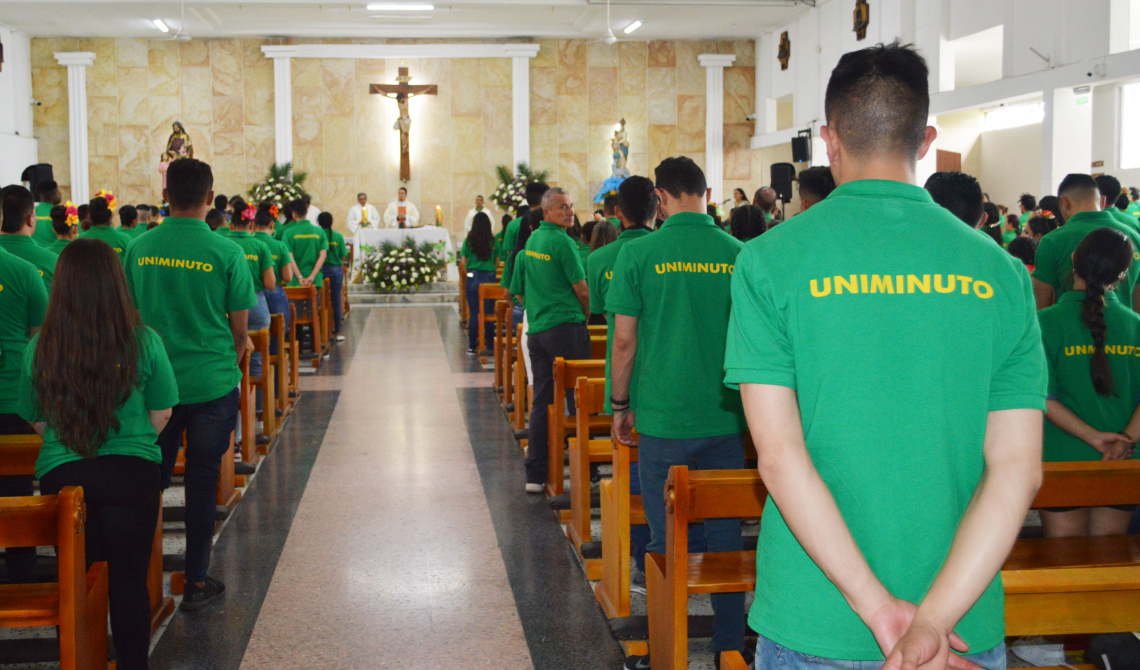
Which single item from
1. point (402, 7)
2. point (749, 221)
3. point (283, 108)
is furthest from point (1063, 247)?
point (283, 108)

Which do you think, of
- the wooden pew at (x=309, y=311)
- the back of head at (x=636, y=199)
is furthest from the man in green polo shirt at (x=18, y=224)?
the wooden pew at (x=309, y=311)

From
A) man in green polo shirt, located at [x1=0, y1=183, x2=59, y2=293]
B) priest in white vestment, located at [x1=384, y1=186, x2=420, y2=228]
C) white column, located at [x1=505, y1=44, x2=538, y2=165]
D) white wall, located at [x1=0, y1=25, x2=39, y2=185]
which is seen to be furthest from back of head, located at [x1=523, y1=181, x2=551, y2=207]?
white wall, located at [x1=0, y1=25, x2=39, y2=185]

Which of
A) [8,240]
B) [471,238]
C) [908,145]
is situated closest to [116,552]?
[8,240]

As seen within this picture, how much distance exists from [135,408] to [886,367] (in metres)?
2.43

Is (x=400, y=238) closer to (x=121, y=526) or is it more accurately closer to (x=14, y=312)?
(x=14, y=312)

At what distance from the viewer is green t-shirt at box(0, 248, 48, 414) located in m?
3.84

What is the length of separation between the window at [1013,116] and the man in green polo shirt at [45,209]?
50.1ft

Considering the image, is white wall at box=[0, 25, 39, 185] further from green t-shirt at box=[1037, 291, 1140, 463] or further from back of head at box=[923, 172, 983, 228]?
green t-shirt at box=[1037, 291, 1140, 463]

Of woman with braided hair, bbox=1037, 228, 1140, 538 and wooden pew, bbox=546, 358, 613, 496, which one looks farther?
wooden pew, bbox=546, 358, 613, 496

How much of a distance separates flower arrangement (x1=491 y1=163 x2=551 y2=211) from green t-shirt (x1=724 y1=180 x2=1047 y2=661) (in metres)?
17.4

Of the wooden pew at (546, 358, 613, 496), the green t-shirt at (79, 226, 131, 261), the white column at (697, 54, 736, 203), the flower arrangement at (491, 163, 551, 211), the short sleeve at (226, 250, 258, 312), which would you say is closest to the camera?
the short sleeve at (226, 250, 258, 312)

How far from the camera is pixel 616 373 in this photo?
11.2 feet

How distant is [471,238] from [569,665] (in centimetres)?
731

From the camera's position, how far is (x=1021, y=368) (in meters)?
1.49
